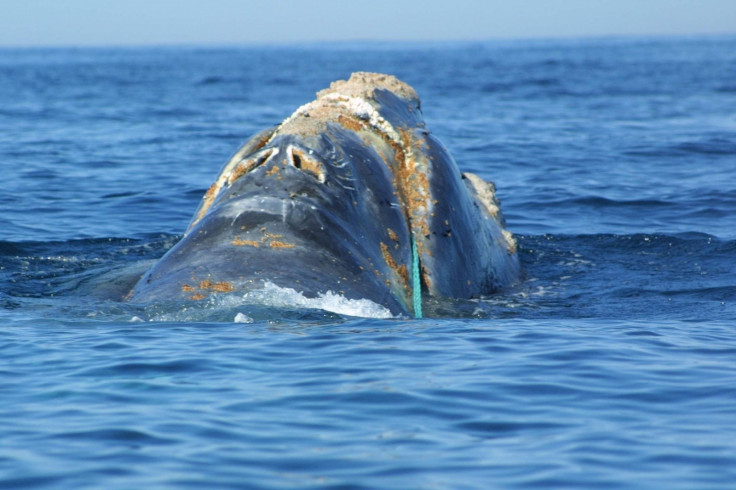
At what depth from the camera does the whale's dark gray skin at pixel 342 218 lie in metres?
6.90

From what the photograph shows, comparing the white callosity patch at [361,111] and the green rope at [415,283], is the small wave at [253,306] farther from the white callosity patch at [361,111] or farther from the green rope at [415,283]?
the white callosity patch at [361,111]

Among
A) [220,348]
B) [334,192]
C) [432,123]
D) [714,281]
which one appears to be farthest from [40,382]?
[432,123]

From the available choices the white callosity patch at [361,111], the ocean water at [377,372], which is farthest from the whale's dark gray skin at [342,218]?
the ocean water at [377,372]

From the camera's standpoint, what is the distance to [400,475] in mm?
4242

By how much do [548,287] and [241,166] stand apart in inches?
134

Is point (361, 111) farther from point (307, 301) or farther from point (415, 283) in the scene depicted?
point (307, 301)

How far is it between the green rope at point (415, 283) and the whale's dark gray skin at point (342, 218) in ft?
0.11

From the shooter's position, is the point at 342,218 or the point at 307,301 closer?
the point at 307,301

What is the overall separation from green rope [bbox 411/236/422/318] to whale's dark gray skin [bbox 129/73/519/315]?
33 mm

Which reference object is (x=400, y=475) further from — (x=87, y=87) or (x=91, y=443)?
(x=87, y=87)

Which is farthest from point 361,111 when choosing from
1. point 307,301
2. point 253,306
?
point 253,306

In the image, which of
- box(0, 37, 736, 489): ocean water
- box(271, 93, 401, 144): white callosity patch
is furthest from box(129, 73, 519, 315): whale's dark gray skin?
box(0, 37, 736, 489): ocean water

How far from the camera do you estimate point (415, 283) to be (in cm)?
764

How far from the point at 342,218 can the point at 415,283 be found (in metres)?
0.75
